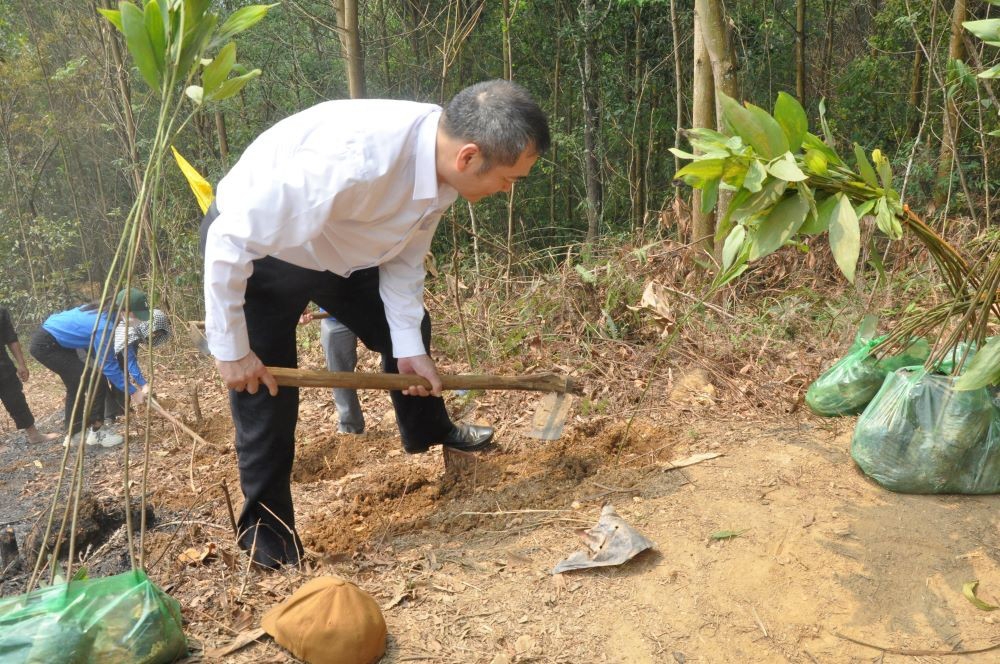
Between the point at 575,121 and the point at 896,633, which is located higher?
the point at 575,121

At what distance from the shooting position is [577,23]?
967cm

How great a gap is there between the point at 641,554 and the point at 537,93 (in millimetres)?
10331

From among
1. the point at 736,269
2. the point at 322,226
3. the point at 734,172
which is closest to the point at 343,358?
the point at 322,226

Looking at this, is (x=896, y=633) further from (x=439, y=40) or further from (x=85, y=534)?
(x=439, y=40)

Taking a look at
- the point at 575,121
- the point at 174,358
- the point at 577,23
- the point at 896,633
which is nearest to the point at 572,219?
the point at 575,121

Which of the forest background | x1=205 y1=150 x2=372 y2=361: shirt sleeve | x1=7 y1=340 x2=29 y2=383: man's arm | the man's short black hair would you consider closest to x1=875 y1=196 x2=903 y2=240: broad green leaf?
the man's short black hair

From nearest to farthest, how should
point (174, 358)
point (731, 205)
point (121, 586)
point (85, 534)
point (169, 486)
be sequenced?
point (121, 586)
point (731, 205)
point (85, 534)
point (169, 486)
point (174, 358)

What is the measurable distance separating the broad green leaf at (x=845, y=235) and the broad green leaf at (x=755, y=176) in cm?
21

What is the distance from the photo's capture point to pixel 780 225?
1.89 m

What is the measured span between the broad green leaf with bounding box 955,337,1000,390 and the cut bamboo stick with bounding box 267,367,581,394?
5.39 ft

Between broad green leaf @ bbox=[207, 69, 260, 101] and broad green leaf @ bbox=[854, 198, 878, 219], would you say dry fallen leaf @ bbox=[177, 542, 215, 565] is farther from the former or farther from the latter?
broad green leaf @ bbox=[854, 198, 878, 219]

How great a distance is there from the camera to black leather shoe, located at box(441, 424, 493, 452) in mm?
3337

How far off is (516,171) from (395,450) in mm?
2146

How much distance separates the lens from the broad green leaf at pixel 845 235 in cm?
173
